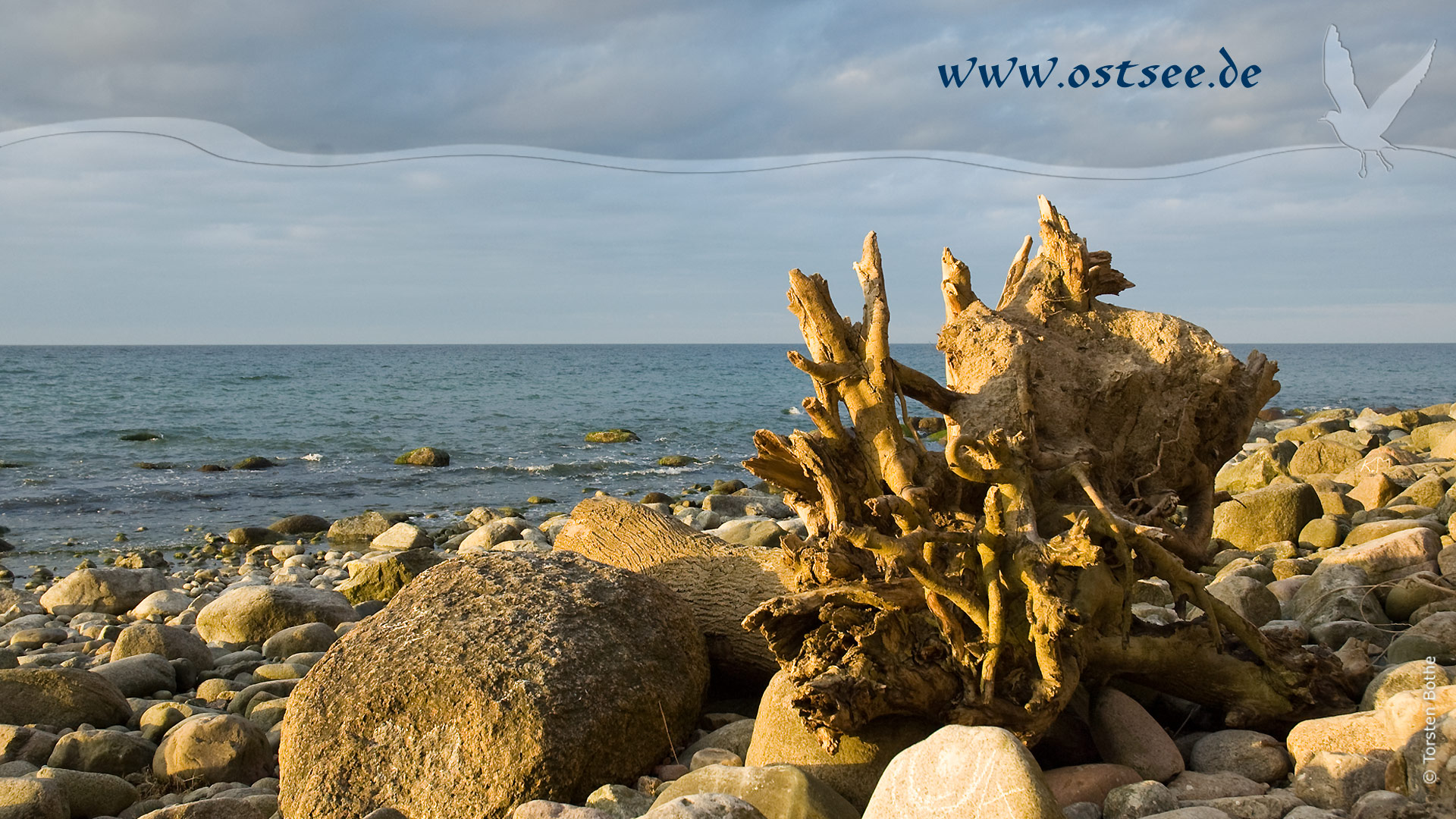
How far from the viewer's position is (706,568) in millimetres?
5906

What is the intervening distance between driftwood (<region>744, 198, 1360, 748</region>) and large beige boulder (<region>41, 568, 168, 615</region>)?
26.9ft

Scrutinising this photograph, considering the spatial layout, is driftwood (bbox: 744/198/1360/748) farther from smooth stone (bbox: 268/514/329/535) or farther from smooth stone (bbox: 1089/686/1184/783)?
smooth stone (bbox: 268/514/329/535)

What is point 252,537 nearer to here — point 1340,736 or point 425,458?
point 425,458

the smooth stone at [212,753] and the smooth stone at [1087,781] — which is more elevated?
the smooth stone at [1087,781]

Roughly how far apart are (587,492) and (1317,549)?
1245 centimetres

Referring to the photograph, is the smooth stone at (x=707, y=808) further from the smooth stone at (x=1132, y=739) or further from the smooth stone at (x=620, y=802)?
the smooth stone at (x=1132, y=739)

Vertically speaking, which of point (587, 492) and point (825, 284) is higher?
point (825, 284)

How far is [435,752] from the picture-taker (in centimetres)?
423

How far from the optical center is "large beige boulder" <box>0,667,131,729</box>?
5.45m

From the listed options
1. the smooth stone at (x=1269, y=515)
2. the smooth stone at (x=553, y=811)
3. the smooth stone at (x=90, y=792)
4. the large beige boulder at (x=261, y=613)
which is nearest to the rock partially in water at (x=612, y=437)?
the large beige boulder at (x=261, y=613)

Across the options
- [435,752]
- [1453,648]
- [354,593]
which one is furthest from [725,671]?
[354,593]

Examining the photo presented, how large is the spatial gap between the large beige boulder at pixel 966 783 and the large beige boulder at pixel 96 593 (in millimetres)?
9225

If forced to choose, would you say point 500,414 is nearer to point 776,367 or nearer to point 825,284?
point 825,284

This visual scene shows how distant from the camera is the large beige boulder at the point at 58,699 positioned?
17.9 feet
